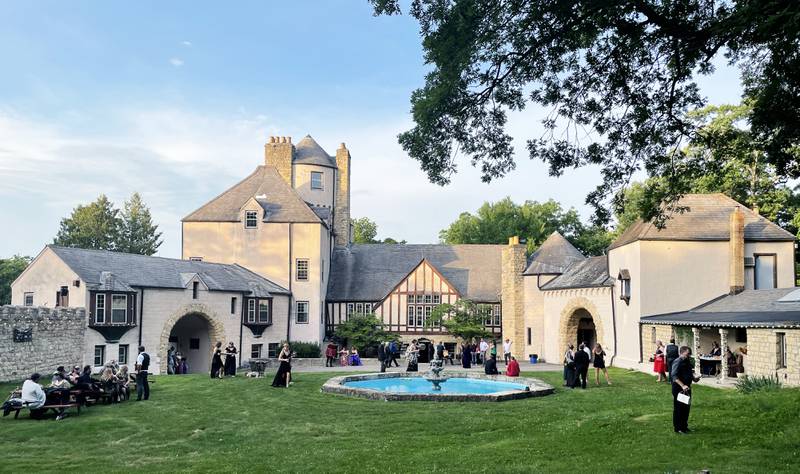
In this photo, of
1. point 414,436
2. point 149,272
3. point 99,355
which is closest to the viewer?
point 414,436

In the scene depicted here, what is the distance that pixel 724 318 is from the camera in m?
23.6

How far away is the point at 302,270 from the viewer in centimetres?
4331

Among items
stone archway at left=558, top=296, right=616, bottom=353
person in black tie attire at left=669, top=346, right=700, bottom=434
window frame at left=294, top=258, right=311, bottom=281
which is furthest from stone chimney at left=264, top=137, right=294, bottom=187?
person in black tie attire at left=669, top=346, right=700, bottom=434

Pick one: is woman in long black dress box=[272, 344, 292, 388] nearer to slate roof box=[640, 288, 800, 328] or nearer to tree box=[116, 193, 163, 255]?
slate roof box=[640, 288, 800, 328]

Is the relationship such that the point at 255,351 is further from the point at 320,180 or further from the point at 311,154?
the point at 311,154

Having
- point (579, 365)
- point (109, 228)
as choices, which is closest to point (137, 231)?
point (109, 228)

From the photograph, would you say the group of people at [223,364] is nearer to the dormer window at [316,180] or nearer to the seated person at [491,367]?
the seated person at [491,367]

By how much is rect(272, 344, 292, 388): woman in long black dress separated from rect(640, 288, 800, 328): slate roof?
13656mm

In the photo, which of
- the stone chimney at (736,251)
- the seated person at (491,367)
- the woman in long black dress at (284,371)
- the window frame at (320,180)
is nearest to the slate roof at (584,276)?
the stone chimney at (736,251)

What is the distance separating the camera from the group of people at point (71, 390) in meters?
17.4

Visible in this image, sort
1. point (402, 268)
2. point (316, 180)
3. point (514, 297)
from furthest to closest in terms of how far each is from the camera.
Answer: point (316, 180), point (402, 268), point (514, 297)

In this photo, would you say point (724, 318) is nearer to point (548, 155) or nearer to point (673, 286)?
point (673, 286)

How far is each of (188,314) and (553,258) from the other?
825 inches

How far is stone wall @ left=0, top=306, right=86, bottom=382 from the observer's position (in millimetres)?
24719
